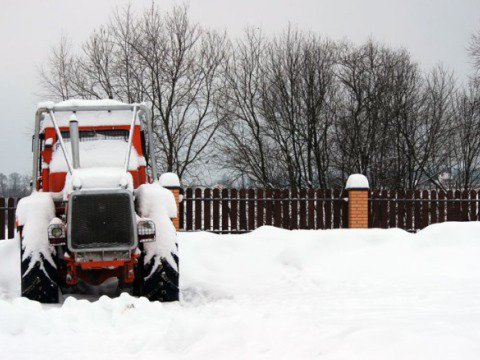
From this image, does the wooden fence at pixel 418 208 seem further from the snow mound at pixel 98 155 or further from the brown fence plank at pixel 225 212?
the snow mound at pixel 98 155

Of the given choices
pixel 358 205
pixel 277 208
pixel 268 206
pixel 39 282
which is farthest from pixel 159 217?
pixel 358 205

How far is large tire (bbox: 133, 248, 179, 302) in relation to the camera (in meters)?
7.64

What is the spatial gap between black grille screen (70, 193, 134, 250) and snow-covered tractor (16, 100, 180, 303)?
0.04 ft

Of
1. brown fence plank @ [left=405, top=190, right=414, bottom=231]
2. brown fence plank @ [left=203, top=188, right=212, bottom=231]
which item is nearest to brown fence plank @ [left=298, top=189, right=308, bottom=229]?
brown fence plank @ [left=203, top=188, right=212, bottom=231]

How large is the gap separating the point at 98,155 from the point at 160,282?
2033 mm

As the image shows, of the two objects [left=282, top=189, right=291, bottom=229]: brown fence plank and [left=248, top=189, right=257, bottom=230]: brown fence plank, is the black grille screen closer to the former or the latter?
[left=248, top=189, right=257, bottom=230]: brown fence plank

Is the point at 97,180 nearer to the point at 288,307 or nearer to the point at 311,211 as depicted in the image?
the point at 288,307

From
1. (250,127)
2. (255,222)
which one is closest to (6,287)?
(255,222)

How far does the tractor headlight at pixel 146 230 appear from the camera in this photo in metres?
7.46

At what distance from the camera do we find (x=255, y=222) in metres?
16.6

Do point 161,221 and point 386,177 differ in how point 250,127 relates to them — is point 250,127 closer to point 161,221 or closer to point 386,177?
point 386,177

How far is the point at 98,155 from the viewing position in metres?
8.45

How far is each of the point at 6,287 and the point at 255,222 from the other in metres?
8.61

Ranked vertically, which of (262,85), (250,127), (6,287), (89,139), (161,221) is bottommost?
(6,287)
